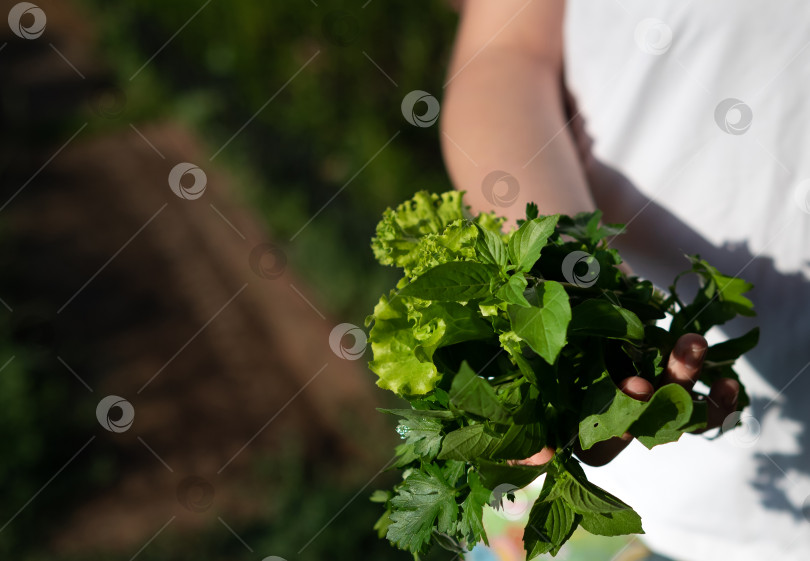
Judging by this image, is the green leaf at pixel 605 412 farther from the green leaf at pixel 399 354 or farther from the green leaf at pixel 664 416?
the green leaf at pixel 399 354

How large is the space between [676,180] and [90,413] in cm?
218

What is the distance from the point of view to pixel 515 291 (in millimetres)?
758

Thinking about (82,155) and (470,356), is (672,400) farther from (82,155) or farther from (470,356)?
(82,155)

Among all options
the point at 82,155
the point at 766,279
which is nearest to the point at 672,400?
the point at 766,279

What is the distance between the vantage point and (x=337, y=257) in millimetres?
2852

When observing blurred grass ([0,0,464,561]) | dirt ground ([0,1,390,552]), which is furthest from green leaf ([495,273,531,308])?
dirt ground ([0,1,390,552])

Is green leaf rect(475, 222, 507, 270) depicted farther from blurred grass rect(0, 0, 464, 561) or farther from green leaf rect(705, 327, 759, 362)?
blurred grass rect(0, 0, 464, 561)

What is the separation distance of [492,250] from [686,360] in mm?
254

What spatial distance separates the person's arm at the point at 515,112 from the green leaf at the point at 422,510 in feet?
1.47

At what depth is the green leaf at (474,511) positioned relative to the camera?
80 centimetres

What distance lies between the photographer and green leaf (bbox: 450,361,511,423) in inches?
27.7

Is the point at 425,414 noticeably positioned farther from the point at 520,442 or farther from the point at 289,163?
the point at 289,163

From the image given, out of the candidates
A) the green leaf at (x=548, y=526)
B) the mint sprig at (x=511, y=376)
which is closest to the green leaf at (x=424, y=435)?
the mint sprig at (x=511, y=376)

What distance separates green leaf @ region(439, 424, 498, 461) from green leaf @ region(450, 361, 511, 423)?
0.03 m
